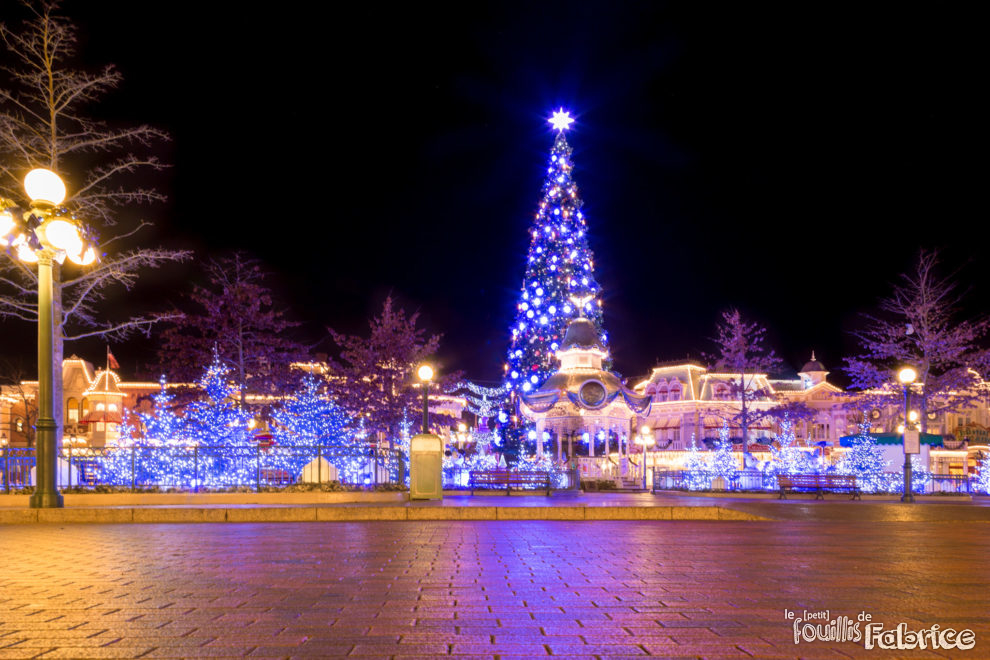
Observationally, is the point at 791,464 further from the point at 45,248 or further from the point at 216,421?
the point at 45,248

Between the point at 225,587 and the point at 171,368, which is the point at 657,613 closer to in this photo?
the point at 225,587

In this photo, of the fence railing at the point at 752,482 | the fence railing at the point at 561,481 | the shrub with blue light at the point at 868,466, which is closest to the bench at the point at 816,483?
the fence railing at the point at 752,482

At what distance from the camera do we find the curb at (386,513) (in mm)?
15617

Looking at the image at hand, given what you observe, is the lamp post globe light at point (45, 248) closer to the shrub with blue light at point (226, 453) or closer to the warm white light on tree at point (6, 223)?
the warm white light on tree at point (6, 223)

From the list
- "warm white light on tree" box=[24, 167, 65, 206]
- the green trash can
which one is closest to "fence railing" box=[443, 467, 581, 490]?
the green trash can

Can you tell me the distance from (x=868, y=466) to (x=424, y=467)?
66.7 feet

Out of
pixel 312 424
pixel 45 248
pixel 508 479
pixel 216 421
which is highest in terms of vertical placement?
pixel 45 248

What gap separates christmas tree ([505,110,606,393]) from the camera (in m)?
44.1

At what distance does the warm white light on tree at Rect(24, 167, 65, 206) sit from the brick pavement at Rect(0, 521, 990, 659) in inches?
246

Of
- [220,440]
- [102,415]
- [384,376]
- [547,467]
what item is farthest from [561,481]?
[102,415]

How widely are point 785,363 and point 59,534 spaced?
68.8 metres

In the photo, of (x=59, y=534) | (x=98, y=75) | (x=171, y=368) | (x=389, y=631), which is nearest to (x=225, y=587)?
(x=389, y=631)

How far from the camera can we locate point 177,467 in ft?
69.0

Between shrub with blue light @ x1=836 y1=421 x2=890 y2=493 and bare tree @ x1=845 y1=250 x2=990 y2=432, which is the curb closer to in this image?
shrub with blue light @ x1=836 y1=421 x2=890 y2=493
